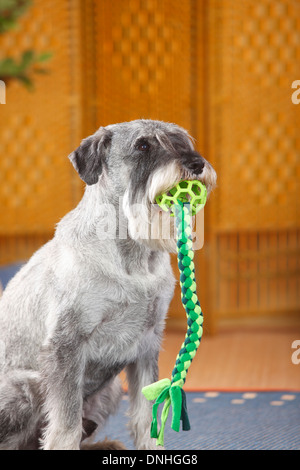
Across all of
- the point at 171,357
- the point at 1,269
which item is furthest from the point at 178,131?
the point at 171,357

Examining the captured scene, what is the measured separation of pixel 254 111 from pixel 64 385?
123 inches

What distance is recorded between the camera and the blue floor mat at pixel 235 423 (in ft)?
8.45

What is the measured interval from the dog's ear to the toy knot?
601 mm

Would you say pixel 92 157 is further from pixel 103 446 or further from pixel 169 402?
pixel 103 446

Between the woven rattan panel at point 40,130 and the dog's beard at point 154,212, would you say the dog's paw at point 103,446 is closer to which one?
the dog's beard at point 154,212

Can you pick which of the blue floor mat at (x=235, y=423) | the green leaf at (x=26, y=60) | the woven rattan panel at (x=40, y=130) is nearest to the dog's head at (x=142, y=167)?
the green leaf at (x=26, y=60)

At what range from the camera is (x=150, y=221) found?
6.12 feet

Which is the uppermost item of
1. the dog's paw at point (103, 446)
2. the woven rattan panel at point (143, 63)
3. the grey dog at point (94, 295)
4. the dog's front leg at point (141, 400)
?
the woven rattan panel at point (143, 63)

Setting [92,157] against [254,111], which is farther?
[254,111]

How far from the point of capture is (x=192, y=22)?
4469 millimetres

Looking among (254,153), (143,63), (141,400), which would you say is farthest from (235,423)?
(143,63)

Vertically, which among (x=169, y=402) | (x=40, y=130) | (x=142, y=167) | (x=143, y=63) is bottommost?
(x=169, y=402)

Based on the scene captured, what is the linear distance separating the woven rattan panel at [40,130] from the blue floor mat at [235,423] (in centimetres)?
178
